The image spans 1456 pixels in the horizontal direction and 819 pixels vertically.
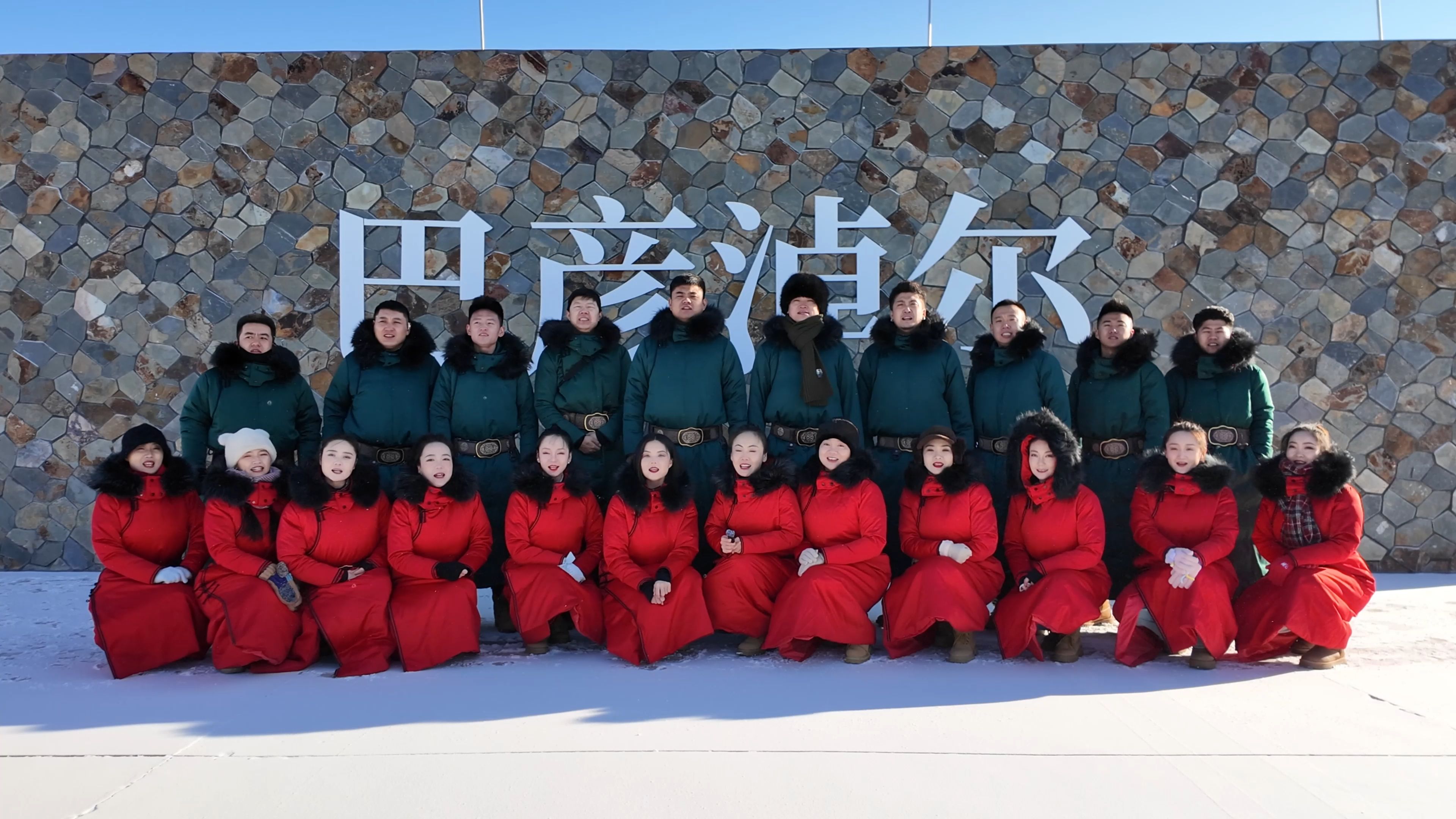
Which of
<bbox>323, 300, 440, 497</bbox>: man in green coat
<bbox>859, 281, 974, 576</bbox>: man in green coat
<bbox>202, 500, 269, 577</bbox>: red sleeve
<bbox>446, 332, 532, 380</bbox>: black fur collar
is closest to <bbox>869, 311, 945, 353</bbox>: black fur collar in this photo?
<bbox>859, 281, 974, 576</bbox>: man in green coat

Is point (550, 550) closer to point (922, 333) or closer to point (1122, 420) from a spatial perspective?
point (922, 333)

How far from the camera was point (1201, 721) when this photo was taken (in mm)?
2576

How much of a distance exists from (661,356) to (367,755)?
75.1 inches

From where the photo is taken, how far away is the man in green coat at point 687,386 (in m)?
3.72

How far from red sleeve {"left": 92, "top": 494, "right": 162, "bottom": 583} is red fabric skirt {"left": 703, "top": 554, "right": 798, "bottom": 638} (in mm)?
1904

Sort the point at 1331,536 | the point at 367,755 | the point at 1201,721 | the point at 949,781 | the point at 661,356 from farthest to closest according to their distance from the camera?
1. the point at 661,356
2. the point at 1331,536
3. the point at 1201,721
4. the point at 367,755
5. the point at 949,781

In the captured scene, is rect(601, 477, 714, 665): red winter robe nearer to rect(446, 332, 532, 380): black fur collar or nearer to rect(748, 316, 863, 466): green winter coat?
rect(748, 316, 863, 466): green winter coat

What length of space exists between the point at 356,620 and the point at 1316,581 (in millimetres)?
3216

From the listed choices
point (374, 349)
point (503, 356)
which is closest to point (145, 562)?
point (374, 349)

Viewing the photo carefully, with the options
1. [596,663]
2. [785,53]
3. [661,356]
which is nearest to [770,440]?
[661,356]

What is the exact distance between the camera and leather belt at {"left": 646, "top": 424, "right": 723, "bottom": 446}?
3736mm

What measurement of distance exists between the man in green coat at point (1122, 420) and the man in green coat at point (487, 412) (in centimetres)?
226

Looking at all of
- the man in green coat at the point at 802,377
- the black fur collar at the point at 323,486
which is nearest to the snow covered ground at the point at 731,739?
the black fur collar at the point at 323,486

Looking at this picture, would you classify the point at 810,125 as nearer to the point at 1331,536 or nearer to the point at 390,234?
the point at 390,234
